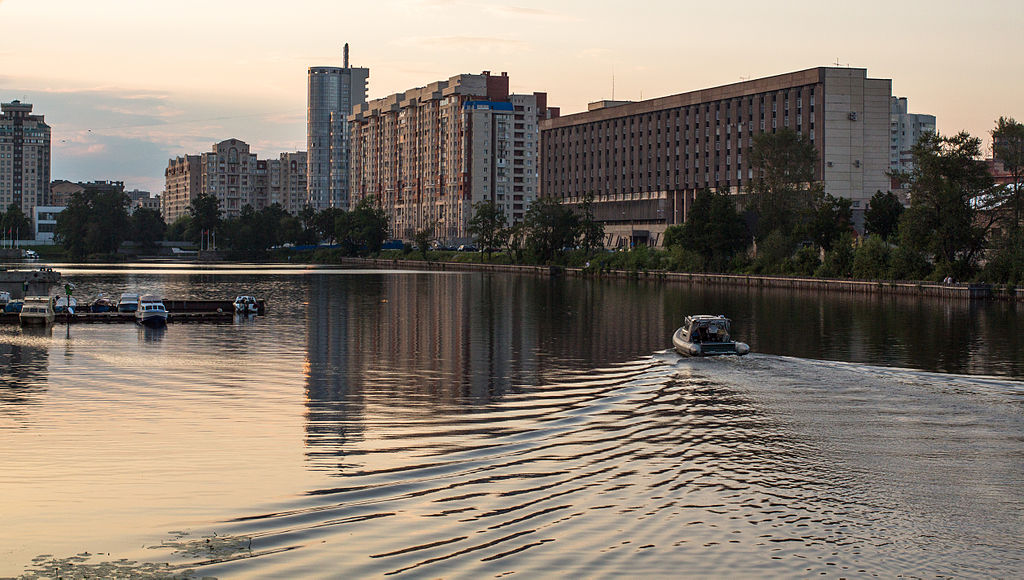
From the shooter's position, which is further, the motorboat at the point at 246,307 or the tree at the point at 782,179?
the tree at the point at 782,179

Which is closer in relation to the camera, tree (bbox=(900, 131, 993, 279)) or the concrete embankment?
the concrete embankment

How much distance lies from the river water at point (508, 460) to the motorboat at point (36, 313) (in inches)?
594

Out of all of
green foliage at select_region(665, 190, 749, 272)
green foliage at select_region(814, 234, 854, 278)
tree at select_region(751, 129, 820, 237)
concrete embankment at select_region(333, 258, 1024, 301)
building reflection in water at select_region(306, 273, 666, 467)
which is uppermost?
tree at select_region(751, 129, 820, 237)

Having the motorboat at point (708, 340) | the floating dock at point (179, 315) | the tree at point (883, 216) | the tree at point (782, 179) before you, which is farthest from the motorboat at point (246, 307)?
the tree at point (883, 216)

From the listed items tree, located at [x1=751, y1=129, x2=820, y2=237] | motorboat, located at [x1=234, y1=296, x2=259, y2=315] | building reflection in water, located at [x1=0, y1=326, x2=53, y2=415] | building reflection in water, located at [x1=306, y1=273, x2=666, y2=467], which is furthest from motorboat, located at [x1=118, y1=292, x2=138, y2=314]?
tree, located at [x1=751, y1=129, x2=820, y2=237]

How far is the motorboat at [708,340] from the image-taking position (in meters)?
54.5

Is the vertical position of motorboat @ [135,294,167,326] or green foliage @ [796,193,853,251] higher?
green foliage @ [796,193,853,251]

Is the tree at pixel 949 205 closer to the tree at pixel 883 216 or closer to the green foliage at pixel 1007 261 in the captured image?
the green foliage at pixel 1007 261

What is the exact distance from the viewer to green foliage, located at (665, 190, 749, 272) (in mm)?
156125

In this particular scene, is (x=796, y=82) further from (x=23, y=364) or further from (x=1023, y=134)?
(x=23, y=364)

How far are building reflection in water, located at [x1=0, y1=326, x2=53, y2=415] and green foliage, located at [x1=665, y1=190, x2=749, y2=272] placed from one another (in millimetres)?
103194

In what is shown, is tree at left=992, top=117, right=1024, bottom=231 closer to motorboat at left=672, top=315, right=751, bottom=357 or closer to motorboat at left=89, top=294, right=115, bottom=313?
motorboat at left=672, top=315, right=751, bottom=357

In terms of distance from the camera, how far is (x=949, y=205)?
4660 inches

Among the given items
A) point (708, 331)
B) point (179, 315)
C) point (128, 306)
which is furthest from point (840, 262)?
point (128, 306)
